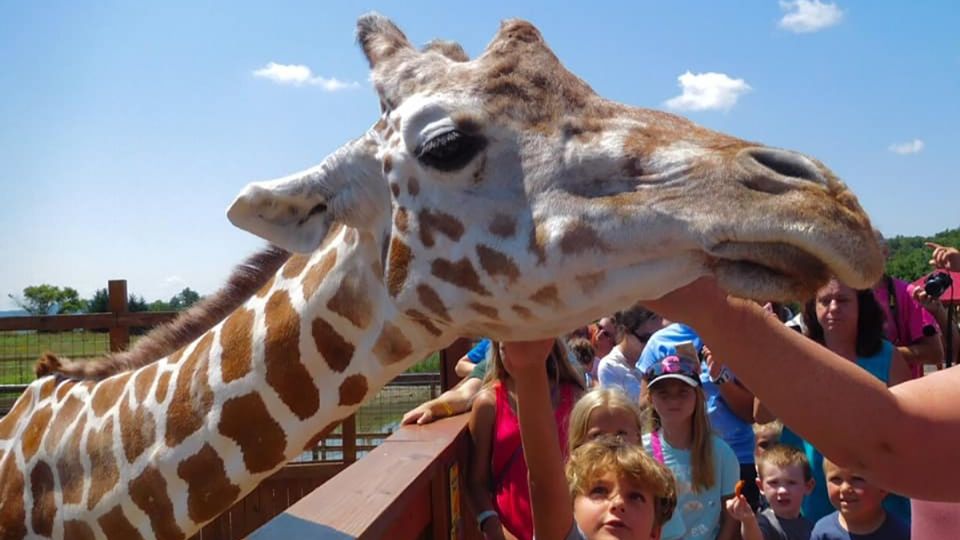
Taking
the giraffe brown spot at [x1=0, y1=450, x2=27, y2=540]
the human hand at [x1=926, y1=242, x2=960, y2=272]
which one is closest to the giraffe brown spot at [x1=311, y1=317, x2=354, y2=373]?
the giraffe brown spot at [x1=0, y1=450, x2=27, y2=540]

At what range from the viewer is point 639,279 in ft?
6.85

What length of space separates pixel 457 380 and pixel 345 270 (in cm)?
331

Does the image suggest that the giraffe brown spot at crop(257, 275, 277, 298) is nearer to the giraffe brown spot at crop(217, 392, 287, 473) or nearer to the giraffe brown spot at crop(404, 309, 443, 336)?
the giraffe brown spot at crop(217, 392, 287, 473)

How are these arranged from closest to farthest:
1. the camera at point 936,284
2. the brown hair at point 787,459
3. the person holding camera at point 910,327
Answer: the brown hair at point 787,459 → the camera at point 936,284 → the person holding camera at point 910,327

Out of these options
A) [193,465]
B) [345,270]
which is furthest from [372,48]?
[193,465]

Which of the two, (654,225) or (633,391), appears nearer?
(654,225)

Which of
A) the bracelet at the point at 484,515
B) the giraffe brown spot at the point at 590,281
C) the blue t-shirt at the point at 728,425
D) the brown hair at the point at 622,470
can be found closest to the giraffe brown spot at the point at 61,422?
the bracelet at the point at 484,515

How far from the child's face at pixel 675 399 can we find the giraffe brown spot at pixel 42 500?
10.3 ft

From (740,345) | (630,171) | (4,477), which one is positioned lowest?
(4,477)

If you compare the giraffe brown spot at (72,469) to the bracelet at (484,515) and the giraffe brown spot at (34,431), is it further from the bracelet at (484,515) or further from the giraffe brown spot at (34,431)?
the bracelet at (484,515)

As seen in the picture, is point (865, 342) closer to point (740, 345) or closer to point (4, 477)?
point (740, 345)

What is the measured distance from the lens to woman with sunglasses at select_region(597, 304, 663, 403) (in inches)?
237

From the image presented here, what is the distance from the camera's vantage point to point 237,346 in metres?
3.20

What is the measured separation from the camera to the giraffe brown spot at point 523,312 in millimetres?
2426
